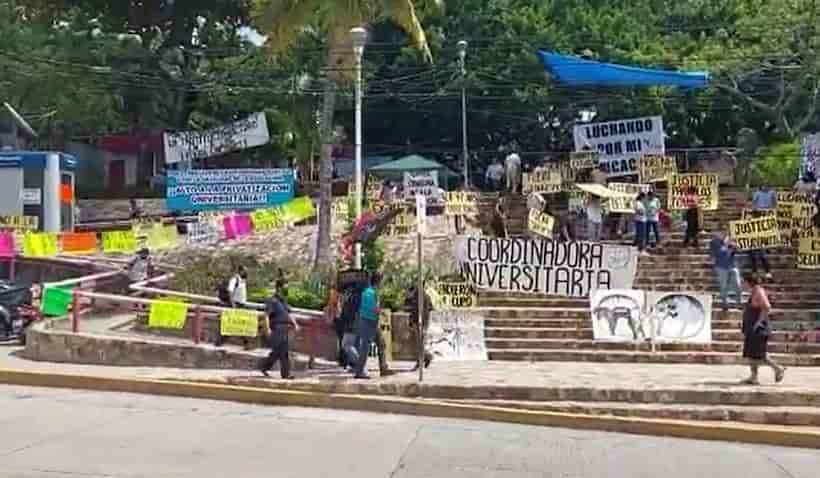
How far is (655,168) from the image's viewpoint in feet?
106

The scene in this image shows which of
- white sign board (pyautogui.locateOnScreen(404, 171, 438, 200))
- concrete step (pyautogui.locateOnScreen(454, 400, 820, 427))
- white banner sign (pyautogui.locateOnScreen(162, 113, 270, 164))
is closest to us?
concrete step (pyautogui.locateOnScreen(454, 400, 820, 427))

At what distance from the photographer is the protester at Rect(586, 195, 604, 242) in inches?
1103

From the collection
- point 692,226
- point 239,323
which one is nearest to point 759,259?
point 692,226

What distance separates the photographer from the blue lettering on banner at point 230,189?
1346 inches

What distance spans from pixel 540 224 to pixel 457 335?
7.13m

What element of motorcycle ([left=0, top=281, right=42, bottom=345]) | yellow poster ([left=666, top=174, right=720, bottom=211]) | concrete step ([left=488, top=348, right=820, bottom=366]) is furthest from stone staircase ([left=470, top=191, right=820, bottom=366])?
motorcycle ([left=0, top=281, right=42, bottom=345])

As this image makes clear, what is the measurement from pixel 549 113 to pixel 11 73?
20952 mm

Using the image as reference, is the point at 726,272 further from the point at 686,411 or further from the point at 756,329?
the point at 686,411

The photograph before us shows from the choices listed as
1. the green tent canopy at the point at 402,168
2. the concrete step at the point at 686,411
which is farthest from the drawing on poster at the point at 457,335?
the green tent canopy at the point at 402,168

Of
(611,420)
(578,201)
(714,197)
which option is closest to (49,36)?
(578,201)

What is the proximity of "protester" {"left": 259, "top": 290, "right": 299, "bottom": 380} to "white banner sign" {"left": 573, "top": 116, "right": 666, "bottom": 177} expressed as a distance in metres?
18.3

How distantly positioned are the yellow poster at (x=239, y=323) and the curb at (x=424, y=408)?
3.19 metres

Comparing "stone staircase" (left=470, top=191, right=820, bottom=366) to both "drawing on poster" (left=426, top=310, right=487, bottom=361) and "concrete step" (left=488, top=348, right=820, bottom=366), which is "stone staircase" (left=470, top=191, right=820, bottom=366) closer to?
"concrete step" (left=488, top=348, right=820, bottom=366)

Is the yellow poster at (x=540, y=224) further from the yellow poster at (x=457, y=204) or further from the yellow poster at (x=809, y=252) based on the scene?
the yellow poster at (x=809, y=252)
